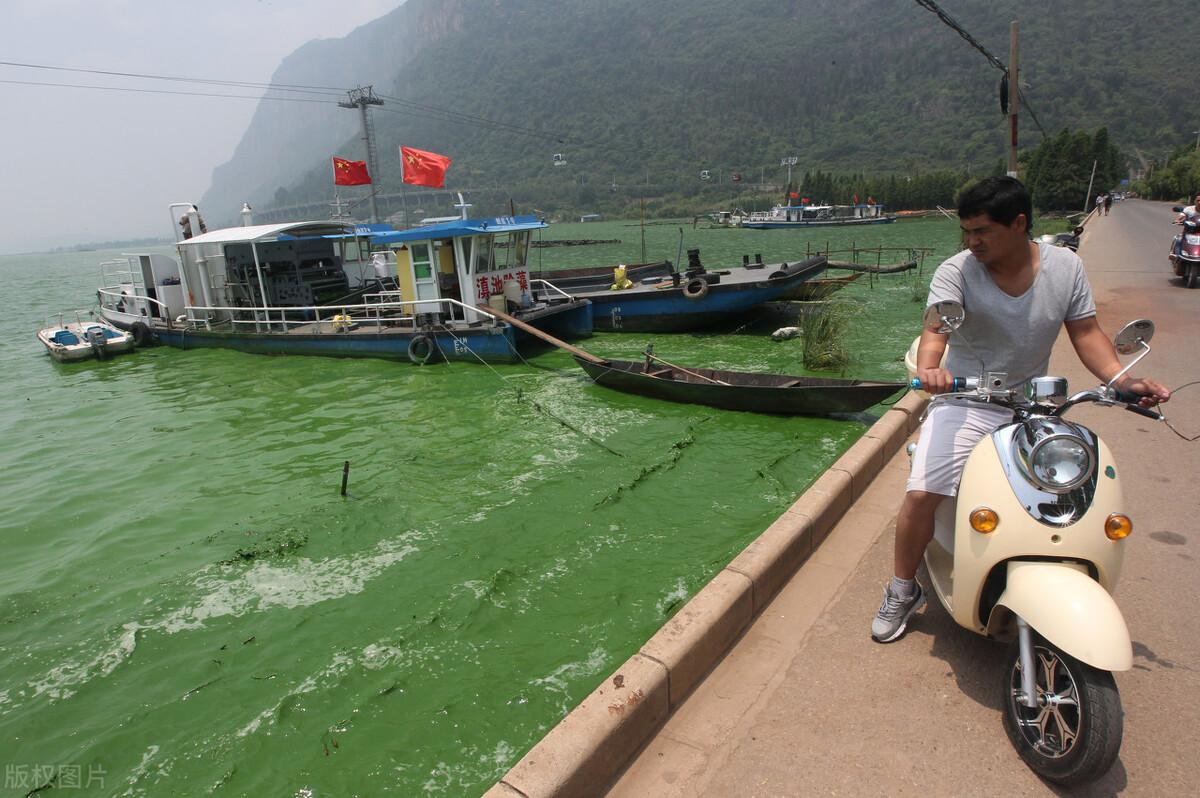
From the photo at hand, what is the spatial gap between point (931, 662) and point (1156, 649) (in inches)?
40.3

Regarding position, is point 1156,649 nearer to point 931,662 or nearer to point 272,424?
point 931,662

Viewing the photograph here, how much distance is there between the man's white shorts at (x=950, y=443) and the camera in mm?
3080

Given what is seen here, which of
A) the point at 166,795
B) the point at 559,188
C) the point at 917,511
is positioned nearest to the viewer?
the point at 917,511

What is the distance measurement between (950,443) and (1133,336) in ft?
2.88

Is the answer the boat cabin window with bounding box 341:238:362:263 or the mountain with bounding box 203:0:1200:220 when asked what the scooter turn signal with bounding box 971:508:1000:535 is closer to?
the boat cabin window with bounding box 341:238:362:263

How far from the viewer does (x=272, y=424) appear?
459 inches

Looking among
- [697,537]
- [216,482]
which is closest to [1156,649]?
[697,537]

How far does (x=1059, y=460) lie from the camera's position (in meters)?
2.63

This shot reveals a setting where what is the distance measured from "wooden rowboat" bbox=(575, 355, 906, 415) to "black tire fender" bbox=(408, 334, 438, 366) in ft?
16.1

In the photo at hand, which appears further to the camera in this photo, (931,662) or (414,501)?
(414,501)

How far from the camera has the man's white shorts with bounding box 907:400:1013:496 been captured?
308cm

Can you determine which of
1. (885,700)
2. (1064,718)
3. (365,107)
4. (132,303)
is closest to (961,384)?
(1064,718)

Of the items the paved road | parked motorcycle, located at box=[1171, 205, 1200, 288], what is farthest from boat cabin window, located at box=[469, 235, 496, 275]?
parked motorcycle, located at box=[1171, 205, 1200, 288]

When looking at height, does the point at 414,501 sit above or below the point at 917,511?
below
